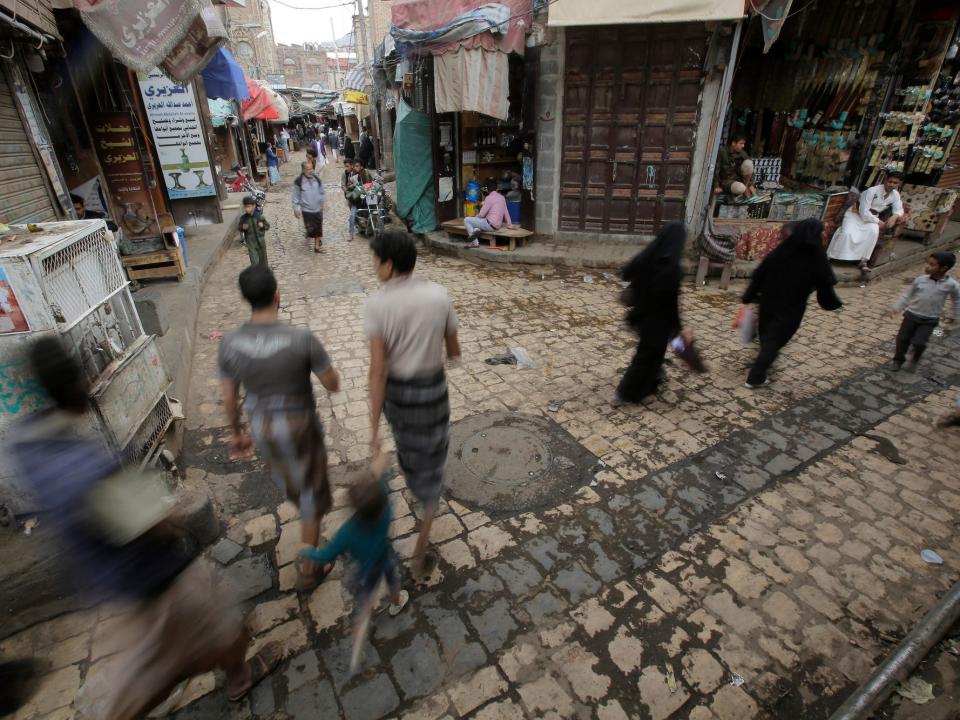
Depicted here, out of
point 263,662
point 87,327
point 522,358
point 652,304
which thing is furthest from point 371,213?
point 263,662

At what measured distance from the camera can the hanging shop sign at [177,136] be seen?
10.2m

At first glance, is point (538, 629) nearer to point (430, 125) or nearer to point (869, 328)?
point (869, 328)

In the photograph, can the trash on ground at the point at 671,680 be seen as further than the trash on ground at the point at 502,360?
No

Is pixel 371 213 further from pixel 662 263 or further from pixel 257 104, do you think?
pixel 257 104

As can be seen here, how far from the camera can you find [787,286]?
5016 mm

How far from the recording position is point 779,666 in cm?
273

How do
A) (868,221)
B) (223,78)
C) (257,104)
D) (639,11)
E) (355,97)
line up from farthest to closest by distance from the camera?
(355,97)
(257,104)
(223,78)
(868,221)
(639,11)

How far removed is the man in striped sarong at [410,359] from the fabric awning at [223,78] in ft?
34.1

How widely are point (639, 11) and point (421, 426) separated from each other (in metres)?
7.63

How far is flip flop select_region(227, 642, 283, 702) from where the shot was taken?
261 centimetres

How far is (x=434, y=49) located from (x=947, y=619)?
960 centimetres

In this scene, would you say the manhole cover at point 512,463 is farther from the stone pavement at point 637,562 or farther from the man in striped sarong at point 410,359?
the man in striped sarong at point 410,359

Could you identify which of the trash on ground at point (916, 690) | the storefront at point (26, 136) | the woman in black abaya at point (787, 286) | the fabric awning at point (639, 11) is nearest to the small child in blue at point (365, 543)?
the trash on ground at point (916, 690)

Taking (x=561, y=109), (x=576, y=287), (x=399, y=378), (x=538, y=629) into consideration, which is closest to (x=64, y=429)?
(x=399, y=378)
